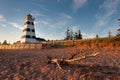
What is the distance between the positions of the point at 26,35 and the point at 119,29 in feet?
75.9

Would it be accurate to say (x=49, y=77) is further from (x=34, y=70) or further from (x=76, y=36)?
(x=76, y=36)

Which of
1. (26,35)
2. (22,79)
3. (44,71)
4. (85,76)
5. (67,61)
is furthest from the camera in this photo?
(26,35)

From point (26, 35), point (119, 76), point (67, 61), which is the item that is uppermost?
point (26, 35)

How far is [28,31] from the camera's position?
45219mm

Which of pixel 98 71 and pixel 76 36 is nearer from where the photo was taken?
pixel 98 71

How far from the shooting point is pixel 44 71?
9.50 metres

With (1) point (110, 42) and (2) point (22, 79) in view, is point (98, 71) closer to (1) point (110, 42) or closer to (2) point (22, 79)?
(2) point (22, 79)

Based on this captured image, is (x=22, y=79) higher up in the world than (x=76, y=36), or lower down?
lower down

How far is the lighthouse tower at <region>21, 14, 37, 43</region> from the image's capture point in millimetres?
44597

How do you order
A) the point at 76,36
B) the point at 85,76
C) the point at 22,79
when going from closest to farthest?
1. the point at 22,79
2. the point at 85,76
3. the point at 76,36

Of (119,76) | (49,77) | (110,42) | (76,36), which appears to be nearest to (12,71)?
(49,77)

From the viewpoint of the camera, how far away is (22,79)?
8281 millimetres

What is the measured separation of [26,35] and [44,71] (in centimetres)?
3588

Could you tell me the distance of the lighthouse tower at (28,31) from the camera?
44.6 metres
